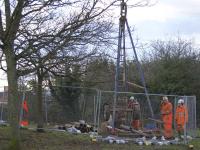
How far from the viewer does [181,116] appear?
2339 cm

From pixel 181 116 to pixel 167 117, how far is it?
33.5 inches

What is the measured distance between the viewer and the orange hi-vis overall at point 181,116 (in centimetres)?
2328

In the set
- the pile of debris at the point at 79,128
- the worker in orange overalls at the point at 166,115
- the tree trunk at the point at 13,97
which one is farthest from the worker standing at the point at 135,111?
the tree trunk at the point at 13,97

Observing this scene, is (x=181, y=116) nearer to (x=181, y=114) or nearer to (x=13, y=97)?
(x=181, y=114)

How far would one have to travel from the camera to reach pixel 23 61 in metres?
17.3

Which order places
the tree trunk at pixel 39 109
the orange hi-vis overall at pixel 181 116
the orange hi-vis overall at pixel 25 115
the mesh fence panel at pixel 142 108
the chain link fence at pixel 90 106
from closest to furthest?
the orange hi-vis overall at pixel 181 116, the mesh fence panel at pixel 142 108, the chain link fence at pixel 90 106, the tree trunk at pixel 39 109, the orange hi-vis overall at pixel 25 115

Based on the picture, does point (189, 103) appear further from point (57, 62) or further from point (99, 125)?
point (57, 62)

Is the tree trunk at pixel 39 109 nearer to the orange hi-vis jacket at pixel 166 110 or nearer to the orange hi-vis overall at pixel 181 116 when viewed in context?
the orange hi-vis jacket at pixel 166 110

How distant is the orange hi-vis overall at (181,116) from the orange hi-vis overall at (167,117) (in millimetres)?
440

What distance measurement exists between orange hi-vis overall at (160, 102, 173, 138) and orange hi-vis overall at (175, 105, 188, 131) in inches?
17.3

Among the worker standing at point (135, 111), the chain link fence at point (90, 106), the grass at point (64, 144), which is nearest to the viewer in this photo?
the grass at point (64, 144)

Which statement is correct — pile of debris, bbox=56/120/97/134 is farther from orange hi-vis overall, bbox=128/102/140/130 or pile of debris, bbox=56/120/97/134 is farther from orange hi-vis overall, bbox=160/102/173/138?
orange hi-vis overall, bbox=160/102/173/138

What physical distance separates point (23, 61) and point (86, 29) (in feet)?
8.11

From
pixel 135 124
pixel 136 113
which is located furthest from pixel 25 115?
pixel 136 113
